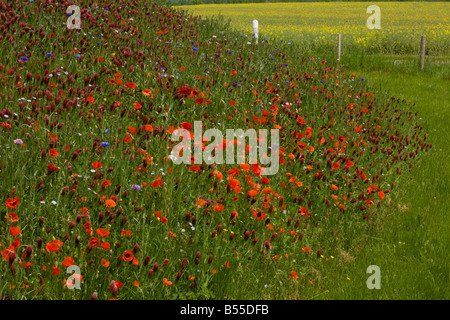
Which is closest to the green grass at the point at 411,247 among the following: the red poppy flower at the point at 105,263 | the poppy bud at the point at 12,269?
the red poppy flower at the point at 105,263

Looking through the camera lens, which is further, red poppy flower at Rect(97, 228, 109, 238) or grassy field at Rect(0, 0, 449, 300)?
grassy field at Rect(0, 0, 449, 300)

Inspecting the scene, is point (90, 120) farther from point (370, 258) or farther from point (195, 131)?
point (370, 258)

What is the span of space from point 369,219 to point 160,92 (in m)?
3.07

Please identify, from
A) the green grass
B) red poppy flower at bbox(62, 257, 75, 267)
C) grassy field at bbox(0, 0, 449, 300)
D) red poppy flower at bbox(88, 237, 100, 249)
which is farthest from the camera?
the green grass

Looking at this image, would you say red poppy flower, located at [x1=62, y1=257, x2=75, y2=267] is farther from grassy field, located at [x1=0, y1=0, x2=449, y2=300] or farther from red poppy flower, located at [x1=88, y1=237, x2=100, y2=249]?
red poppy flower, located at [x1=88, y1=237, x2=100, y2=249]

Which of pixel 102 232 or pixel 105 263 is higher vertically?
pixel 102 232

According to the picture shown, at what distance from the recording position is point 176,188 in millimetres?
4457

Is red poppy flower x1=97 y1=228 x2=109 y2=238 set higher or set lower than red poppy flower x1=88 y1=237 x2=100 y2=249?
higher

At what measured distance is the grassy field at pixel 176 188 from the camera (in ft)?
11.4

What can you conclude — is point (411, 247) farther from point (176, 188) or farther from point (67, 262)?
point (67, 262)

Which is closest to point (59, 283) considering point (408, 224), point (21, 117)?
point (21, 117)

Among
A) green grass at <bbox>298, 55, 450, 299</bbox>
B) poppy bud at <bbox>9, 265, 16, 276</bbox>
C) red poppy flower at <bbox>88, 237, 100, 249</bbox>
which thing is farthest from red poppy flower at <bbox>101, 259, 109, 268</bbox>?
green grass at <bbox>298, 55, 450, 299</bbox>

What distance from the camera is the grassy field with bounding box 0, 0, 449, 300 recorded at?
347 cm

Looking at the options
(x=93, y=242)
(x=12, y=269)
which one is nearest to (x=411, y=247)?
(x=93, y=242)
